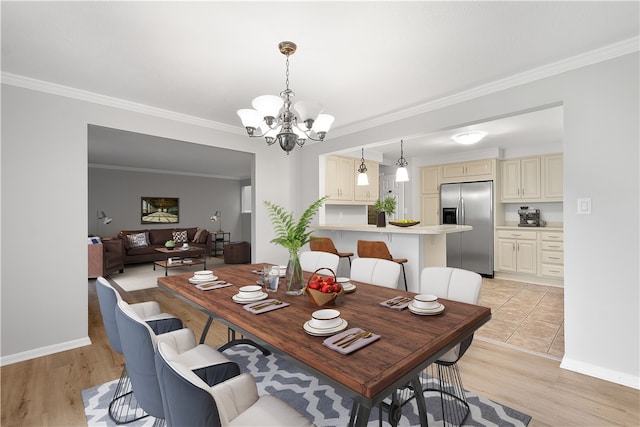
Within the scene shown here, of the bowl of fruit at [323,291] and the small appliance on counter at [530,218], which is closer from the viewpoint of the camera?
the bowl of fruit at [323,291]

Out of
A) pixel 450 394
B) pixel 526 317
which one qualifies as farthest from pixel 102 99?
pixel 526 317

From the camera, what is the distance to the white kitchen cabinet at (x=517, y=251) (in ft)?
17.5

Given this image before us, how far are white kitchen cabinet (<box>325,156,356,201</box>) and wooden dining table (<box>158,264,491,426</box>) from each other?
303cm

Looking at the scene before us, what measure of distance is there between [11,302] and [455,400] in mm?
3592

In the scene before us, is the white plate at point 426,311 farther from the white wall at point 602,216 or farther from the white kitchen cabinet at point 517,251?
the white kitchen cabinet at point 517,251

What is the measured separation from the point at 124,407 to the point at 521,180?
637cm

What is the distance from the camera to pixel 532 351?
2727mm

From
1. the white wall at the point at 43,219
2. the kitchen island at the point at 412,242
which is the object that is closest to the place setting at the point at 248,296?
the kitchen island at the point at 412,242

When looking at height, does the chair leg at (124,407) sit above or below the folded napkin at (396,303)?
below

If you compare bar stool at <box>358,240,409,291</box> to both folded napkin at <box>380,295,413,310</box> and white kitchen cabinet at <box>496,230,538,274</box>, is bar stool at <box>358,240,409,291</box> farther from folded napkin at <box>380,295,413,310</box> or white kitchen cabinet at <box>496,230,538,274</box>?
white kitchen cabinet at <box>496,230,538,274</box>

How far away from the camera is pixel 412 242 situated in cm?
360

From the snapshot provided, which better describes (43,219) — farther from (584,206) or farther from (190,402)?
(584,206)

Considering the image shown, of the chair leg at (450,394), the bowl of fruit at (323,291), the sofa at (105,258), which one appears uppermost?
the bowl of fruit at (323,291)

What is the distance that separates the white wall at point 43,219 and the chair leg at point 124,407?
1230 millimetres
